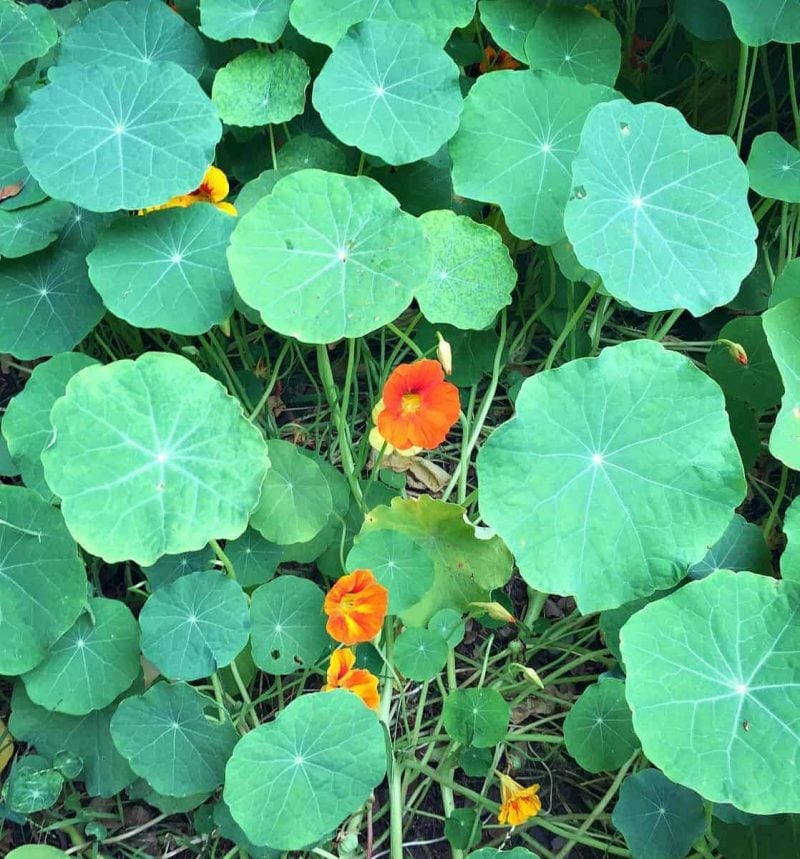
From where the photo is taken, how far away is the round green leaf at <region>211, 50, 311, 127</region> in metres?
1.72

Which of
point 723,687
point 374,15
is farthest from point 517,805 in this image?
point 374,15

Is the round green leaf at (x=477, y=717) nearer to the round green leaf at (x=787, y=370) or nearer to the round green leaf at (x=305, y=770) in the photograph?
the round green leaf at (x=305, y=770)

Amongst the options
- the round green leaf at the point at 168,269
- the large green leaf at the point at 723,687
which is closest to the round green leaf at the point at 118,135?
the round green leaf at the point at 168,269

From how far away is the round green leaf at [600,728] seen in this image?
4.71ft

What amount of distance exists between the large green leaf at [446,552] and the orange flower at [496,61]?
1.18 metres

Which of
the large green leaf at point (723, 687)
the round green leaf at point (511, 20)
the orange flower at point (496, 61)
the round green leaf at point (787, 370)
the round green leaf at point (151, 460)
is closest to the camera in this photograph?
the large green leaf at point (723, 687)

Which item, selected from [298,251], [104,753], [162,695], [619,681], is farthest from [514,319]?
[104,753]

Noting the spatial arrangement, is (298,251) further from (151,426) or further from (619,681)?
(619,681)

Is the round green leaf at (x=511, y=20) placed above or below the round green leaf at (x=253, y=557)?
above

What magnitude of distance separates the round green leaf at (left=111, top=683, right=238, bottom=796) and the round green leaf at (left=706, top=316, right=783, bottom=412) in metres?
1.29

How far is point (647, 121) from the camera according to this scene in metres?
1.58

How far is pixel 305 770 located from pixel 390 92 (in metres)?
1.34

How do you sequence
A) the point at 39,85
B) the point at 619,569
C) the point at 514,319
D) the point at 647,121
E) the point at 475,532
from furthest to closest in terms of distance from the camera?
the point at 514,319 → the point at 39,85 → the point at 647,121 → the point at 475,532 → the point at 619,569

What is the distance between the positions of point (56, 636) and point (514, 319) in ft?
4.14
